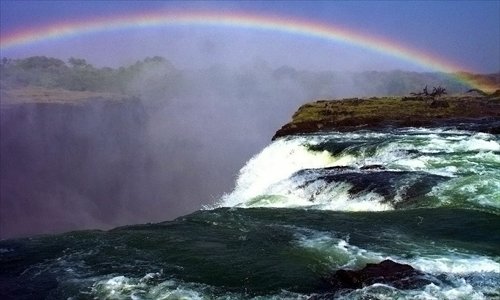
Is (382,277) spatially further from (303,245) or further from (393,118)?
(393,118)

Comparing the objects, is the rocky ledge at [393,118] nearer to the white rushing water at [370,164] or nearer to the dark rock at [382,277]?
the white rushing water at [370,164]

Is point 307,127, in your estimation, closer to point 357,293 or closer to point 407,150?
point 407,150

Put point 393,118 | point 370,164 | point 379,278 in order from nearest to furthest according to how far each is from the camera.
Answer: point 379,278, point 370,164, point 393,118

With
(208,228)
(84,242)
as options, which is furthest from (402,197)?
(84,242)

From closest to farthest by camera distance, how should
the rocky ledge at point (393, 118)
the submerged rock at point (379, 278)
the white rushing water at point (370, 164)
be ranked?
the submerged rock at point (379, 278) < the white rushing water at point (370, 164) < the rocky ledge at point (393, 118)

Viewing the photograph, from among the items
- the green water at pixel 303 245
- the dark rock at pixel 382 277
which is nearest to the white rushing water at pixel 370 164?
the green water at pixel 303 245

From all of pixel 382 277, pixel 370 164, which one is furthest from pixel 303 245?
pixel 370 164

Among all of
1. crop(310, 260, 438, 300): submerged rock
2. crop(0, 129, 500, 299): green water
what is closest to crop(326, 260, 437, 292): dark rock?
crop(310, 260, 438, 300): submerged rock

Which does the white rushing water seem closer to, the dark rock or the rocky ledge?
the rocky ledge

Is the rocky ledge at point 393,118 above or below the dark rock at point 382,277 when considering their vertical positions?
above
